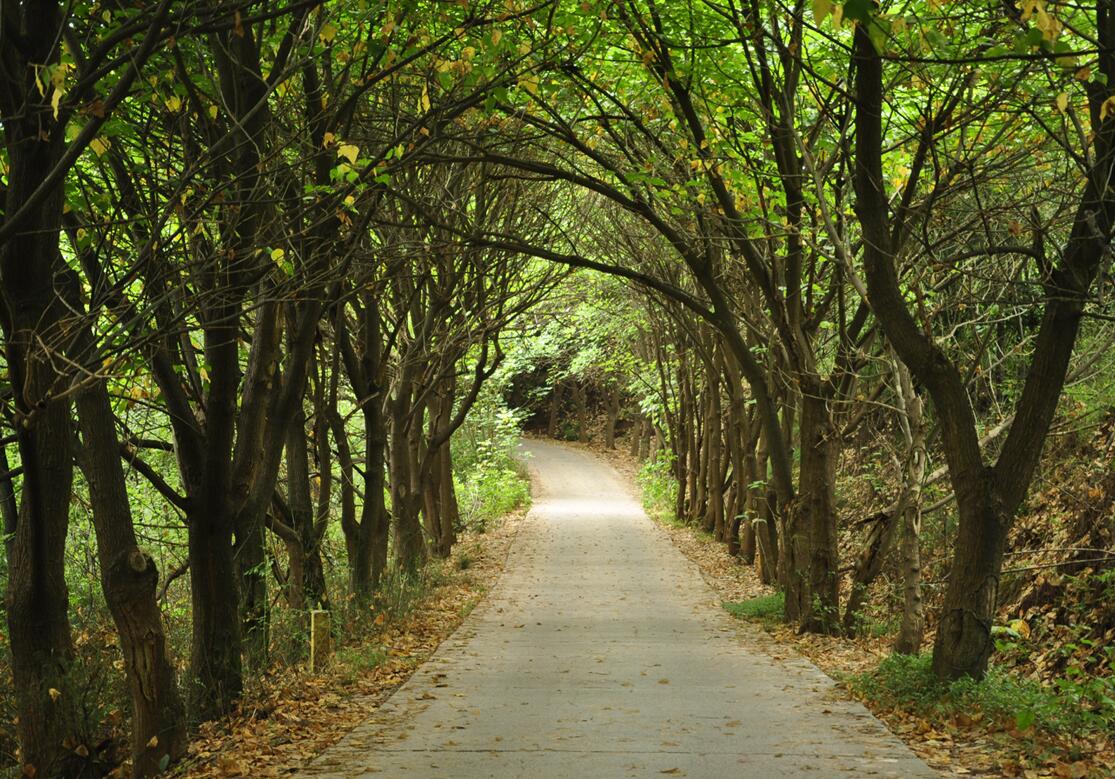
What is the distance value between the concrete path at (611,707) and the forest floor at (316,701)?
24cm

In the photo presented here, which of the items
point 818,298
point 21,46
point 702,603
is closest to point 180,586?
point 702,603

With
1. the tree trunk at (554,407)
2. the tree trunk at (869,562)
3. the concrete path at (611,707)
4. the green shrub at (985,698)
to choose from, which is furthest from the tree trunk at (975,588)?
the tree trunk at (554,407)

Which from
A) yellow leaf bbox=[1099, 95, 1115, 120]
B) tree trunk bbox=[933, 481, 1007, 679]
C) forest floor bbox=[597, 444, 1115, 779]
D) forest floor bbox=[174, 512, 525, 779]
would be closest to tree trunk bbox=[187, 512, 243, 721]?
forest floor bbox=[174, 512, 525, 779]

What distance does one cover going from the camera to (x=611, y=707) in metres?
9.50

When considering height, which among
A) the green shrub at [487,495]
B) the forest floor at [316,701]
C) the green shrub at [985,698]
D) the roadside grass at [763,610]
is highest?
the green shrub at [487,495]

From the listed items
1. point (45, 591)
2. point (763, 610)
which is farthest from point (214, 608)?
point (763, 610)

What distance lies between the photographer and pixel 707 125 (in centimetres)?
1300

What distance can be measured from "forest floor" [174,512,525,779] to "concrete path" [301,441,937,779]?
24 cm

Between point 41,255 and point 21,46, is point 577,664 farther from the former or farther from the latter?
point 21,46

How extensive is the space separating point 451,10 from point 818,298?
27.2ft

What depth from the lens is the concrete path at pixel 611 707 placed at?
24.1 ft

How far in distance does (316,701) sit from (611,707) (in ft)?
8.24

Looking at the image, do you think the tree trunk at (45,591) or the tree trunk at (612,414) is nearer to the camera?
the tree trunk at (45,591)

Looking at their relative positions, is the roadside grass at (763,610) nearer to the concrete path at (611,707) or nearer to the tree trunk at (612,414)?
the concrete path at (611,707)
